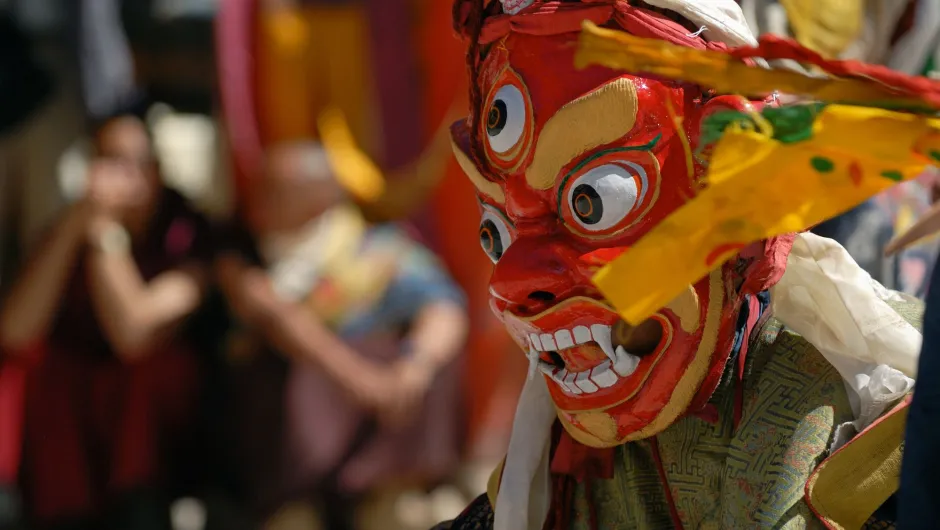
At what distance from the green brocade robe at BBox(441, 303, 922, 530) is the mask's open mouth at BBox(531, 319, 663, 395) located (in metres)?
0.09

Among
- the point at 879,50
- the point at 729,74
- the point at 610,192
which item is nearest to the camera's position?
the point at 729,74

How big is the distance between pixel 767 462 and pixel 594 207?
274 millimetres

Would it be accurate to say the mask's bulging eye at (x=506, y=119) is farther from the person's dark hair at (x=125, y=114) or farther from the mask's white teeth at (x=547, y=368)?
the person's dark hair at (x=125, y=114)

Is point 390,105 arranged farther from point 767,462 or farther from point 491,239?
point 767,462

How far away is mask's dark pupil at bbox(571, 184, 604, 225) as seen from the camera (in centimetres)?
116

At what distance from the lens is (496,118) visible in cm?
123

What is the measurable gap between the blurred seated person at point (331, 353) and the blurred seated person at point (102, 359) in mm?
143

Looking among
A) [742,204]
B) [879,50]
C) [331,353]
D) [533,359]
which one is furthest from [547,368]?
[331,353]

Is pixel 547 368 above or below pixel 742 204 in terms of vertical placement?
below

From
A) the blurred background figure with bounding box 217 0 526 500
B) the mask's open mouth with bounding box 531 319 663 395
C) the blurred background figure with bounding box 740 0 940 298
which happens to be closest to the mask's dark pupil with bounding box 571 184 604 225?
the mask's open mouth with bounding box 531 319 663 395

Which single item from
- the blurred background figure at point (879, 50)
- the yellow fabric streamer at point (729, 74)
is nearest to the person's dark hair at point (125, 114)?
the blurred background figure at point (879, 50)

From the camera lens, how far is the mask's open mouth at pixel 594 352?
1202 mm

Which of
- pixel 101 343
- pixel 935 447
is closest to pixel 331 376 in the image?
pixel 101 343

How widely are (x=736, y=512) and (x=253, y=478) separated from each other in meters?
1.73
